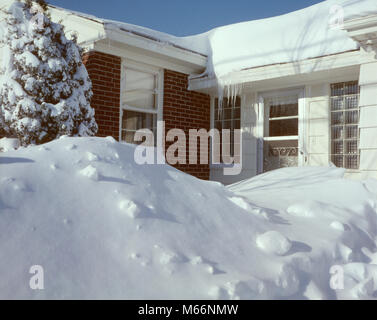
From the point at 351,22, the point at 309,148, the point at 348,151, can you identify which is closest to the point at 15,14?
the point at 351,22

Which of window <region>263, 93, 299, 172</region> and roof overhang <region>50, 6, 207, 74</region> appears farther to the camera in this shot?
window <region>263, 93, 299, 172</region>

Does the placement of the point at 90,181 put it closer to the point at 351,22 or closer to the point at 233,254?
the point at 233,254

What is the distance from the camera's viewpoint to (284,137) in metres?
7.61

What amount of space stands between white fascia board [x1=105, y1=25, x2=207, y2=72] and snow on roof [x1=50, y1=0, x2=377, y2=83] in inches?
4.4

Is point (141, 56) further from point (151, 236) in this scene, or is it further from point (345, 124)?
point (151, 236)

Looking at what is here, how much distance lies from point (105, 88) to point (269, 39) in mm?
3467

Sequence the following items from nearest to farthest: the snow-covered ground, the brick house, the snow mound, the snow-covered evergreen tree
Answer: the snow-covered ground → the snow mound → the snow-covered evergreen tree → the brick house

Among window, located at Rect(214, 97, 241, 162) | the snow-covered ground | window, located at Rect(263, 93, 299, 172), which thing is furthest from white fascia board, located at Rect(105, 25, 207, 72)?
the snow-covered ground

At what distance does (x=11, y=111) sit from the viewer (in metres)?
5.50

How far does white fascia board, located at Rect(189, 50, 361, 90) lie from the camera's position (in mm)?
6091

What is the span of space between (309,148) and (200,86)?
2655 mm

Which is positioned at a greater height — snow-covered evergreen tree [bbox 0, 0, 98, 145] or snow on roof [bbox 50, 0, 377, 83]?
snow on roof [bbox 50, 0, 377, 83]

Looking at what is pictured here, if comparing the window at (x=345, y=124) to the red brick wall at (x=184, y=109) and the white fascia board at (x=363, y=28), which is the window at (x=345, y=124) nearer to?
the white fascia board at (x=363, y=28)

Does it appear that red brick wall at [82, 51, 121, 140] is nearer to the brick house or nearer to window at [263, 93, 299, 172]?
the brick house
